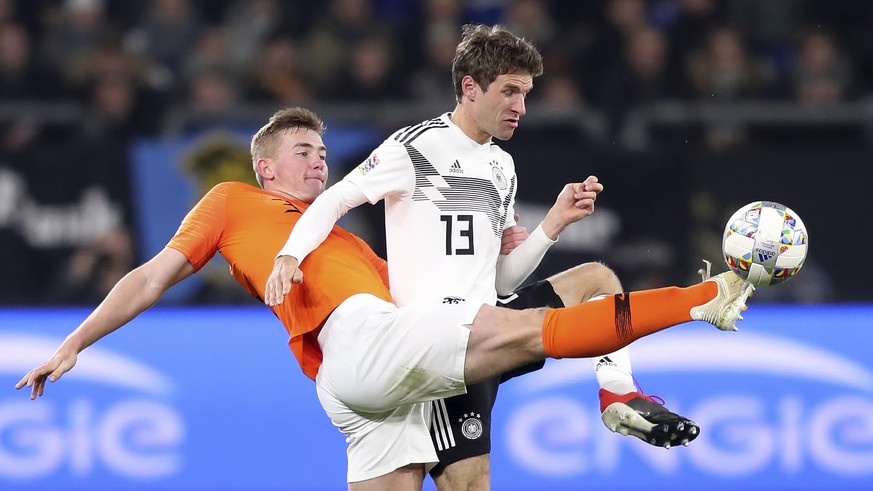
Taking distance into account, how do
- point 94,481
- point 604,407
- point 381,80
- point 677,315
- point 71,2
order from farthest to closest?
point 71,2 < point 381,80 < point 94,481 < point 604,407 < point 677,315

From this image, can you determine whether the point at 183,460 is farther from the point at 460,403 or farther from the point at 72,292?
the point at 460,403

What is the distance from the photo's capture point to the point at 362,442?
5250 mm

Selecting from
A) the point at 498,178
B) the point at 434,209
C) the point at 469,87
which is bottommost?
the point at 434,209

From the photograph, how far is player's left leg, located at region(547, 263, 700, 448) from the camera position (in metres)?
4.86

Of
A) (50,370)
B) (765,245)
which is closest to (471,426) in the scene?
(765,245)

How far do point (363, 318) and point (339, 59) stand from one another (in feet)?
19.1

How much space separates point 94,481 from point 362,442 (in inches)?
125

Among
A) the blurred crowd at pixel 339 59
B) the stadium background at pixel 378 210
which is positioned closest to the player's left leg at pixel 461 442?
the stadium background at pixel 378 210

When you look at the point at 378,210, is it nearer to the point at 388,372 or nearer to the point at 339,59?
the point at 339,59

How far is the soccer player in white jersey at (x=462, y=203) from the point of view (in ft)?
16.8

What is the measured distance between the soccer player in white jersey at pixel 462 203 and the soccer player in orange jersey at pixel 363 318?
0.45 ft

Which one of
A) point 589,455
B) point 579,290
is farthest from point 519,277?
point 589,455

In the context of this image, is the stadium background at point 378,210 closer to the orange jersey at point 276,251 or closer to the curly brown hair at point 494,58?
the orange jersey at point 276,251

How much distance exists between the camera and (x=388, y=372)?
15.9ft
